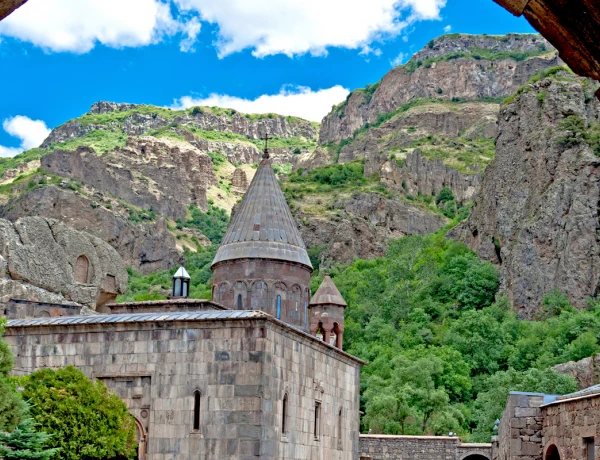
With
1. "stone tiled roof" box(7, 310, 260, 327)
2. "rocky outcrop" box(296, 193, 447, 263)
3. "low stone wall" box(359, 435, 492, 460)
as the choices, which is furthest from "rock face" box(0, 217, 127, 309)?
"rocky outcrop" box(296, 193, 447, 263)

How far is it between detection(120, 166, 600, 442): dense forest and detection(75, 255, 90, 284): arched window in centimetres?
1630

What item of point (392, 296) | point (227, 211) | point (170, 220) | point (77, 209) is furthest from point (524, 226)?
point (227, 211)

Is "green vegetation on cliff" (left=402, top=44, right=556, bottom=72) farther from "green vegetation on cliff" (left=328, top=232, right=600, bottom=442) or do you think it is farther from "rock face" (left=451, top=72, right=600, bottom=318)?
"rock face" (left=451, top=72, right=600, bottom=318)

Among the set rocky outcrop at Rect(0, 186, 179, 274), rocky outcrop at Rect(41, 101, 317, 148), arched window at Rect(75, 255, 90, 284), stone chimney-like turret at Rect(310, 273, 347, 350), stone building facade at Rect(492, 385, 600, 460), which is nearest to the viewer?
stone building facade at Rect(492, 385, 600, 460)

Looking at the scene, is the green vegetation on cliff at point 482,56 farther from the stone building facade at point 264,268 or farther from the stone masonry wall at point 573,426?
the stone masonry wall at point 573,426

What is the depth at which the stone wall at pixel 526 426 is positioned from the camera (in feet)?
51.4

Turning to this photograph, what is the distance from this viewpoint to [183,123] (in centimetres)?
15862

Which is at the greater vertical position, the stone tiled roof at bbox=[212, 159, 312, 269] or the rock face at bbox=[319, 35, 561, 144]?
the rock face at bbox=[319, 35, 561, 144]

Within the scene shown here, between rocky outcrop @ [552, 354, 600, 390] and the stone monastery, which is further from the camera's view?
rocky outcrop @ [552, 354, 600, 390]

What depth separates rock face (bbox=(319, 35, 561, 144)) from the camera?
120 meters

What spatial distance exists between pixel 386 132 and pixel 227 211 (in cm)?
2348

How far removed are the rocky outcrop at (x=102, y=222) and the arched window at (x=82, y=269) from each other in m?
49.0

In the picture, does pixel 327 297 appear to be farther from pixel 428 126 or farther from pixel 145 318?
pixel 428 126

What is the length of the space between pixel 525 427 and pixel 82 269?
13.5 metres
